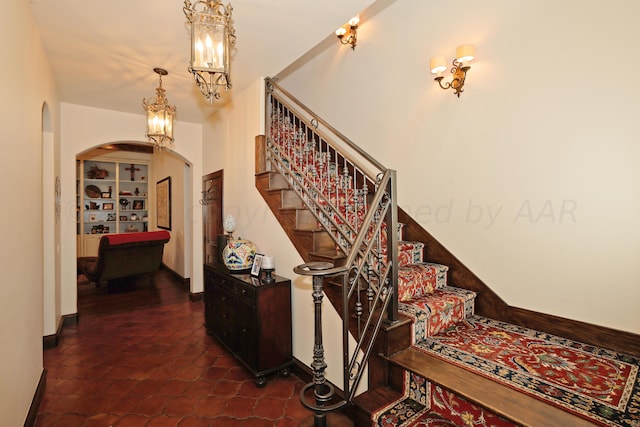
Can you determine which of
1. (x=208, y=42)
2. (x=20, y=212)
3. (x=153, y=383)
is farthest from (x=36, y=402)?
(x=208, y=42)

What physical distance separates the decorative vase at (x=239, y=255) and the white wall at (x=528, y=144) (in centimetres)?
175

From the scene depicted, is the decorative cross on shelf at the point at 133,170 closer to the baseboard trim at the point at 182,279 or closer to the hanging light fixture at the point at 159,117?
the baseboard trim at the point at 182,279

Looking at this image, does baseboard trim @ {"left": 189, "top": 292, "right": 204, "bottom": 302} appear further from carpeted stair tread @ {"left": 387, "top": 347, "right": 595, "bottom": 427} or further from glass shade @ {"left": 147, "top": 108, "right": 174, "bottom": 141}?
carpeted stair tread @ {"left": 387, "top": 347, "right": 595, "bottom": 427}

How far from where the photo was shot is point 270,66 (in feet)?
10.1

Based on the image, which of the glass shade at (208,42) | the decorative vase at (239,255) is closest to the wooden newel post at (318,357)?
the glass shade at (208,42)

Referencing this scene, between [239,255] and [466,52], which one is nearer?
[466,52]

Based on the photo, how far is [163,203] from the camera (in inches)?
288

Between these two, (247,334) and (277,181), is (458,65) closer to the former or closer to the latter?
(277,181)

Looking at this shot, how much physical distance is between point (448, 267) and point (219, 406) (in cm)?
230

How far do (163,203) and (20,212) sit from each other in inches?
227

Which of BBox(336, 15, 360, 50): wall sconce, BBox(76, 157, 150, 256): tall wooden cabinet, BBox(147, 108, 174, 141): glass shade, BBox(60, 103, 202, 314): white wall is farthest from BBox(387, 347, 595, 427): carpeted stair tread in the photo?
BBox(76, 157, 150, 256): tall wooden cabinet

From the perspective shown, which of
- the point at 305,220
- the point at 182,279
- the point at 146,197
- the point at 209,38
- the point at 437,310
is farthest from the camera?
the point at 146,197

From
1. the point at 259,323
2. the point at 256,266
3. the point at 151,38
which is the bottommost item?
the point at 259,323

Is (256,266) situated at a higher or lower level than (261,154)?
lower
